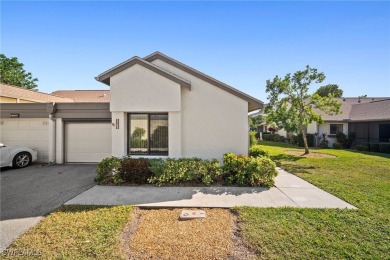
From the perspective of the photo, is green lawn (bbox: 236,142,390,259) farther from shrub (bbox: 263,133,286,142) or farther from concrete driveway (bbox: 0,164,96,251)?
shrub (bbox: 263,133,286,142)

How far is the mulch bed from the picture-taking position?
3430mm

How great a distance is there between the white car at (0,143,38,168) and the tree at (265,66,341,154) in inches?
608

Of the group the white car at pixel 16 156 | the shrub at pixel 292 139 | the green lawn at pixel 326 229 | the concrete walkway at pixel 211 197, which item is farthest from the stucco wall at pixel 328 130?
the white car at pixel 16 156

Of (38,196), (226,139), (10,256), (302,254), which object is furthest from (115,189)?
(302,254)

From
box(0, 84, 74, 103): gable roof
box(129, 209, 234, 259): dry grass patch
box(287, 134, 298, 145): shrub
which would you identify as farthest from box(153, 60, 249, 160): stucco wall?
box(287, 134, 298, 145): shrub

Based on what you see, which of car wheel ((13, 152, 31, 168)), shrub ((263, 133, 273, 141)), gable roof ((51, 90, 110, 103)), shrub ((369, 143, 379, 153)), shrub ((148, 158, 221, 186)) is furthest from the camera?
shrub ((263, 133, 273, 141))

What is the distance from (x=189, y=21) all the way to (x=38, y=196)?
1011 cm

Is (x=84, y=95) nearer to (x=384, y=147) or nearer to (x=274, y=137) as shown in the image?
(x=274, y=137)

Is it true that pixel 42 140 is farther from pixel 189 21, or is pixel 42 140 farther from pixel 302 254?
pixel 302 254

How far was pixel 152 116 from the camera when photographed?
8.70m

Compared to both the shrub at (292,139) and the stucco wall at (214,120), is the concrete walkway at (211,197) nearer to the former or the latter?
the stucco wall at (214,120)

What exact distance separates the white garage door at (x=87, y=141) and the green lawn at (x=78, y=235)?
21.1ft

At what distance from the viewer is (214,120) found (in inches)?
350

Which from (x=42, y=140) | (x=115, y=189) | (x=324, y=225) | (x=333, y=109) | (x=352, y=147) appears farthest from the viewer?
(x=352, y=147)
